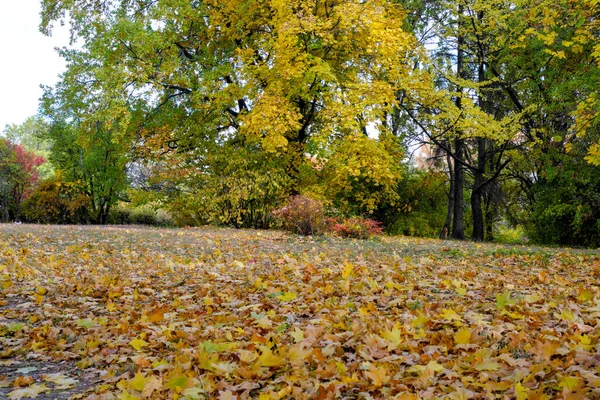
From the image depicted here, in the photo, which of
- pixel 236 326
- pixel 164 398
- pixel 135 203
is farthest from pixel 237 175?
pixel 164 398

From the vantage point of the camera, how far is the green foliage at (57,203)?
22323 millimetres

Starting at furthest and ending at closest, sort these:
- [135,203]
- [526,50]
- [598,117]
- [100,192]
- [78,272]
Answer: [100,192] → [135,203] → [526,50] → [598,117] → [78,272]

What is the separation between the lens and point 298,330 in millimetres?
3588

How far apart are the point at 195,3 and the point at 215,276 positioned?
49.5ft

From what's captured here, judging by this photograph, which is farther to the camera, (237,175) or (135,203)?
(135,203)

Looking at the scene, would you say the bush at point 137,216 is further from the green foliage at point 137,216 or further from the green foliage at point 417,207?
the green foliage at point 417,207

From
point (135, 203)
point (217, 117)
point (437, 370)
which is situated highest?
point (217, 117)

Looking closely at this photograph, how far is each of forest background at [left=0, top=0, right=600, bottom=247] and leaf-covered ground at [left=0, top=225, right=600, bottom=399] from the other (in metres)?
6.62

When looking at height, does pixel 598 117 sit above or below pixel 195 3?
below

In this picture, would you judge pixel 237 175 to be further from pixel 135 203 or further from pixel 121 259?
pixel 121 259

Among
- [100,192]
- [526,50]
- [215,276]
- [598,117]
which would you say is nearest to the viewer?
[215,276]

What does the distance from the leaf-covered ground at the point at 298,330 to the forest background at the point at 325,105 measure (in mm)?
6616

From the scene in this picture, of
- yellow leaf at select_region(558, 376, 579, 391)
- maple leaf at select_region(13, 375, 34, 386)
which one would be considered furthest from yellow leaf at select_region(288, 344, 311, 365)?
maple leaf at select_region(13, 375, 34, 386)

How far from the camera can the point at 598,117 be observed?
7324 millimetres
